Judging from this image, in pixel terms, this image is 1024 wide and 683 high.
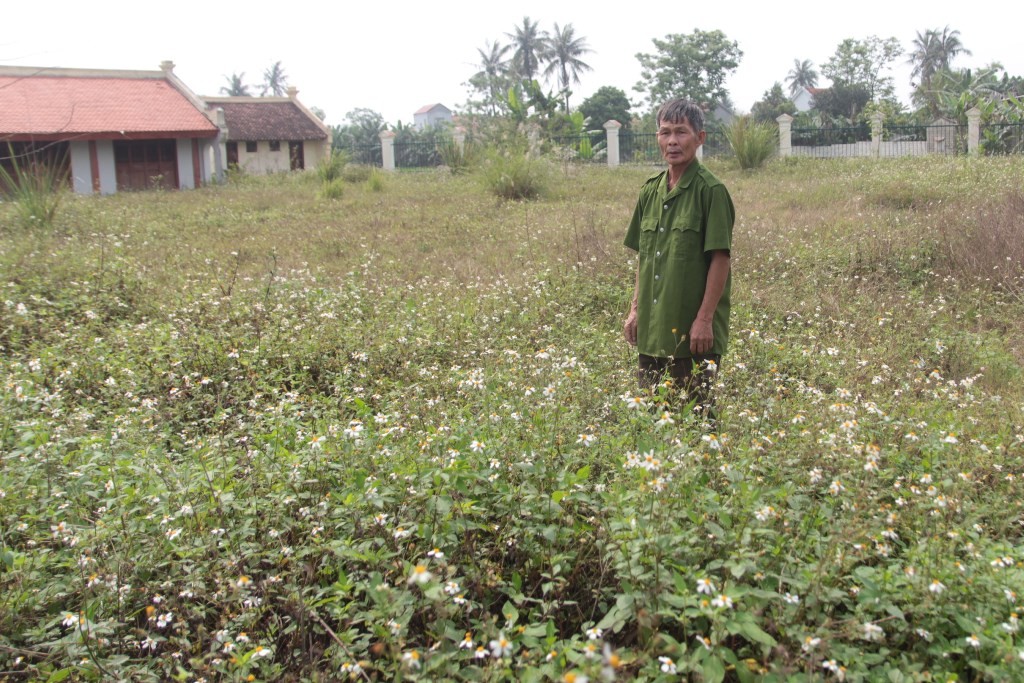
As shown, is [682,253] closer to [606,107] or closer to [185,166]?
[185,166]

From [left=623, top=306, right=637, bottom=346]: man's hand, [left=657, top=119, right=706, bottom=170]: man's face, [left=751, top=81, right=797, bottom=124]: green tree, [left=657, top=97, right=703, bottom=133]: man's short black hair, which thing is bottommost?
[left=623, top=306, right=637, bottom=346]: man's hand

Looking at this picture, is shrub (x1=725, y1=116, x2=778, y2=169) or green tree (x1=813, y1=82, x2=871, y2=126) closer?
shrub (x1=725, y1=116, x2=778, y2=169)

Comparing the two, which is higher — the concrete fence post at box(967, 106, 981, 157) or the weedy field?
the concrete fence post at box(967, 106, 981, 157)

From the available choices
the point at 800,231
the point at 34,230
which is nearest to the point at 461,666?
Answer: the point at 800,231

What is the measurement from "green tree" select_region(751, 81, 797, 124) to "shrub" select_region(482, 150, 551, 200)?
30474 millimetres

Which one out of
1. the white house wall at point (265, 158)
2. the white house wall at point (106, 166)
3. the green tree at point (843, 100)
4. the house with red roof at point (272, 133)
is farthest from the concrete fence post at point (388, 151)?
the green tree at point (843, 100)

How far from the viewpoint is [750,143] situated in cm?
1759

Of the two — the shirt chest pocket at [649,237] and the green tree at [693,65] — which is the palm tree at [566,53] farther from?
the shirt chest pocket at [649,237]

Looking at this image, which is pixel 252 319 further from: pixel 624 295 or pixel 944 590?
pixel 944 590

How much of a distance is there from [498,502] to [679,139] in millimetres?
1713

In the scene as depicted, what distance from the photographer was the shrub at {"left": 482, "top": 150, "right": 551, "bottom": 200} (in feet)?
45.2

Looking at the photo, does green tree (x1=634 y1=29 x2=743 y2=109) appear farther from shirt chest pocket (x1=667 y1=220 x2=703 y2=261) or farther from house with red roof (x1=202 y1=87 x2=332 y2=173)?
shirt chest pocket (x1=667 y1=220 x2=703 y2=261)

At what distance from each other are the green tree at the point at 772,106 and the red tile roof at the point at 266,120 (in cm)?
2292

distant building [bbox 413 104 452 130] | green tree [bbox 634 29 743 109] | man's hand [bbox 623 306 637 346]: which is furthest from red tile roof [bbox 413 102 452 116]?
man's hand [bbox 623 306 637 346]
